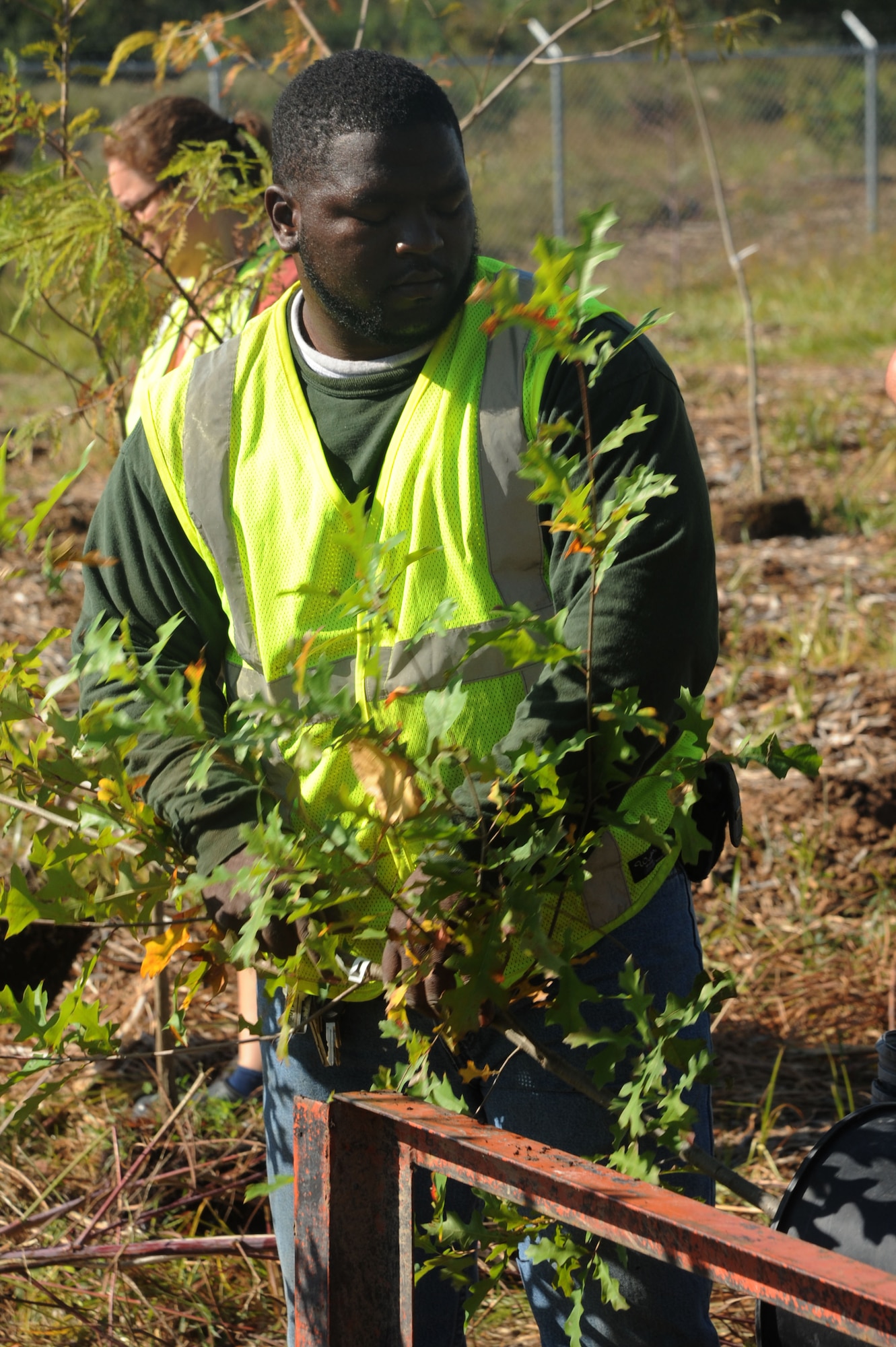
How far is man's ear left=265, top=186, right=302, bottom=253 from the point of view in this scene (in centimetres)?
187

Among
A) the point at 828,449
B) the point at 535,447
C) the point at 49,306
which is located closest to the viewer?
the point at 535,447

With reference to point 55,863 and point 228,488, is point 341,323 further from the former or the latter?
point 55,863

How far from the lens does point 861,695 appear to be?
4.74 m

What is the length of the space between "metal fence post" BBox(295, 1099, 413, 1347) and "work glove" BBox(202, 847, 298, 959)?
0.21 m

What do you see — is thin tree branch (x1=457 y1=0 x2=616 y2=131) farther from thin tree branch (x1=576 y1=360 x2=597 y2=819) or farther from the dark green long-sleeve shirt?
thin tree branch (x1=576 y1=360 x2=597 y2=819)

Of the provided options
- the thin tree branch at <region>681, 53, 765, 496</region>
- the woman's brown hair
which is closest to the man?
the woman's brown hair

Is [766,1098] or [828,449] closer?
[766,1098]

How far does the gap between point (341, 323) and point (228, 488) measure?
0.86ft

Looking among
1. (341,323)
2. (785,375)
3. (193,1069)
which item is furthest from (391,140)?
(785,375)

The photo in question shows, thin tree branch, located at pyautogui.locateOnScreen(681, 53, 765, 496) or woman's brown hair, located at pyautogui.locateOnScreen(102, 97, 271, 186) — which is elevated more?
woman's brown hair, located at pyautogui.locateOnScreen(102, 97, 271, 186)

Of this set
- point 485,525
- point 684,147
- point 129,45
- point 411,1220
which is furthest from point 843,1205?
point 684,147

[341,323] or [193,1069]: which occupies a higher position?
[341,323]

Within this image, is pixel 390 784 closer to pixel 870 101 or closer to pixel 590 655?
pixel 590 655

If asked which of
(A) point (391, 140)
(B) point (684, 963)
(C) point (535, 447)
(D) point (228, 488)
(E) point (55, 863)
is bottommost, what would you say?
(B) point (684, 963)
